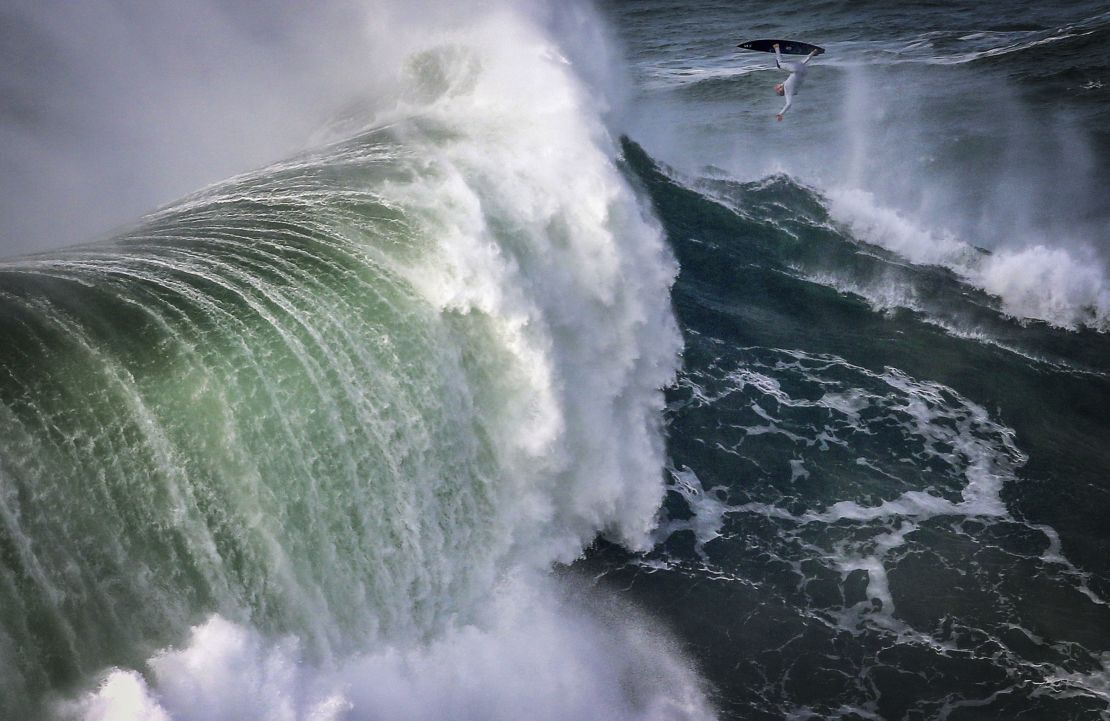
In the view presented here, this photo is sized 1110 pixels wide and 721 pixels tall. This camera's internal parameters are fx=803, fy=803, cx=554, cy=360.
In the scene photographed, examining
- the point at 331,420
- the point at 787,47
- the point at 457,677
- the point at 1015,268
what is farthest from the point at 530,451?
the point at 787,47

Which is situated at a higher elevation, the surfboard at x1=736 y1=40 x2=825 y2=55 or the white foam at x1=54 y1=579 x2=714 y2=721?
the surfboard at x1=736 y1=40 x2=825 y2=55

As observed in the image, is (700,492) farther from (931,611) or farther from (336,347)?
(336,347)

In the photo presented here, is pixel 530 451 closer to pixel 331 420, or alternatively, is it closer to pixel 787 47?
pixel 331 420

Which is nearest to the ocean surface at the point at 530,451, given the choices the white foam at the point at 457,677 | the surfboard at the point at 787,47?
the white foam at the point at 457,677

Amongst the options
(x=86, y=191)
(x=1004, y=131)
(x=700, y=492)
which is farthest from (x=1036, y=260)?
(x=86, y=191)

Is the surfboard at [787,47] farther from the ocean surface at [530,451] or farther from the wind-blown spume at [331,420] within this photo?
the wind-blown spume at [331,420]

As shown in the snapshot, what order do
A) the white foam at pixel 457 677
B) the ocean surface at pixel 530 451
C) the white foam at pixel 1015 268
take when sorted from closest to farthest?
1. the white foam at pixel 457 677
2. the ocean surface at pixel 530 451
3. the white foam at pixel 1015 268

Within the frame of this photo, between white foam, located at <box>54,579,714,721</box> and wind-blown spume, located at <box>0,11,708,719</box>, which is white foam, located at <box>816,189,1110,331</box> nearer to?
wind-blown spume, located at <box>0,11,708,719</box>

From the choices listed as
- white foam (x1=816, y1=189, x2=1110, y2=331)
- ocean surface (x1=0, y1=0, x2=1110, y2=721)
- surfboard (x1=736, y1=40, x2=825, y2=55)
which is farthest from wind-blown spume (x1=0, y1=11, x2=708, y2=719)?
surfboard (x1=736, y1=40, x2=825, y2=55)
